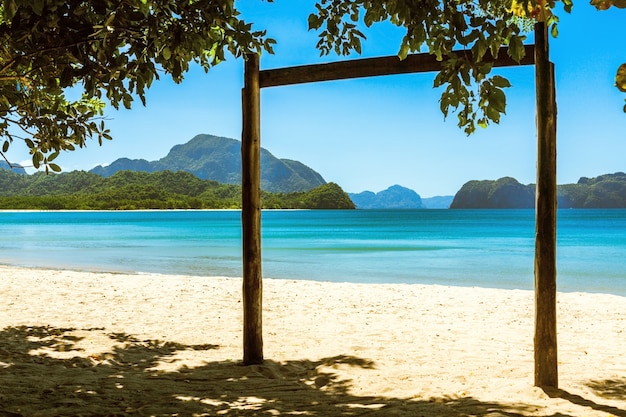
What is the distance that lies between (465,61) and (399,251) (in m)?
27.3

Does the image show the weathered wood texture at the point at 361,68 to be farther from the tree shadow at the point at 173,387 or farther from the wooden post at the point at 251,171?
the tree shadow at the point at 173,387

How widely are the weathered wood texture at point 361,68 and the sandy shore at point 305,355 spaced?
2.34m

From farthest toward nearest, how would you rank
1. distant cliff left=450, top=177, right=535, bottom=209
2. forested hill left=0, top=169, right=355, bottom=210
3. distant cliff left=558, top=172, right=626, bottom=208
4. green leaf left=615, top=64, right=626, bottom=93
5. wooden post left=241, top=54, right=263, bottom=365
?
distant cliff left=450, top=177, right=535, bottom=209
distant cliff left=558, top=172, right=626, bottom=208
forested hill left=0, top=169, right=355, bottom=210
wooden post left=241, top=54, right=263, bottom=365
green leaf left=615, top=64, right=626, bottom=93

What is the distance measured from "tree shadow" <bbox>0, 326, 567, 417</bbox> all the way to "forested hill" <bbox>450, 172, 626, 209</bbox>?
589 ft

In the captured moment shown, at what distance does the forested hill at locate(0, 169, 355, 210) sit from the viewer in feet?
405

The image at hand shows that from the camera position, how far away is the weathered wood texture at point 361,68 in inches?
155

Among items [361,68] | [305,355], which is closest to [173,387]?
[305,355]

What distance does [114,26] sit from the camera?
304 cm

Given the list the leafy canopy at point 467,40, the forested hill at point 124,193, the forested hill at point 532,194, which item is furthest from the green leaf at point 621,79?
the forested hill at point 532,194

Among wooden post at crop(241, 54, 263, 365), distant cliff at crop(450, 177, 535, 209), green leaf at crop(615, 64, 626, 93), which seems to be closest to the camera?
green leaf at crop(615, 64, 626, 93)

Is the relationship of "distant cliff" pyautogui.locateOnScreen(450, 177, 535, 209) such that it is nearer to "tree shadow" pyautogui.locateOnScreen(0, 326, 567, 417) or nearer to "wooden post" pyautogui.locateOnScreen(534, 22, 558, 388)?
"tree shadow" pyautogui.locateOnScreen(0, 326, 567, 417)

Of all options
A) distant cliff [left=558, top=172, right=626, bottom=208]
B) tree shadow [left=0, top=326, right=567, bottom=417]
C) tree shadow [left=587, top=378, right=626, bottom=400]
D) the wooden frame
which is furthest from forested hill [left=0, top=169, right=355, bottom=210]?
tree shadow [left=587, top=378, right=626, bottom=400]

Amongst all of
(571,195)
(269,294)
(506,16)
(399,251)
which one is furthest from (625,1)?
(571,195)

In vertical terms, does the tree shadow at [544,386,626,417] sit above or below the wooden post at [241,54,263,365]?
below
